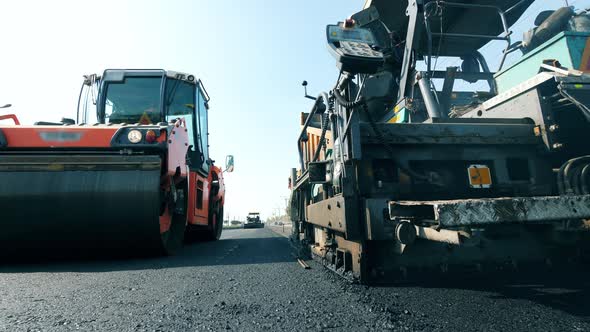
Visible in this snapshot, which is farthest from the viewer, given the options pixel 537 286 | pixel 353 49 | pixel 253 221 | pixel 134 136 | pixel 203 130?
pixel 253 221

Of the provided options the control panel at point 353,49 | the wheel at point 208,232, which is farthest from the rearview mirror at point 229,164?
the control panel at point 353,49

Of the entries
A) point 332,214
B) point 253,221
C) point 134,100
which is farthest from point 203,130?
point 253,221

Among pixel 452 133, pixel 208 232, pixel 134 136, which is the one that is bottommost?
Answer: pixel 208 232

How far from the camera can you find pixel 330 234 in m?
3.11

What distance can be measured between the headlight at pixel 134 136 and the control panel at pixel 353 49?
243 centimetres

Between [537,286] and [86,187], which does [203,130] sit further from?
[537,286]

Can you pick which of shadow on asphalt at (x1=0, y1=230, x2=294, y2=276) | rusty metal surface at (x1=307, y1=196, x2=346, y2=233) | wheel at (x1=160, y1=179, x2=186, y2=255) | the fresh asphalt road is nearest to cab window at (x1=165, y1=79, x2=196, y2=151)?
wheel at (x1=160, y1=179, x2=186, y2=255)

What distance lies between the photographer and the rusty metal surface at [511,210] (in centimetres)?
148

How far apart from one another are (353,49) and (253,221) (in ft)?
96.1

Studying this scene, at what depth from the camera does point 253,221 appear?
30.7 m

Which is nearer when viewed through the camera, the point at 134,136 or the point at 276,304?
the point at 276,304

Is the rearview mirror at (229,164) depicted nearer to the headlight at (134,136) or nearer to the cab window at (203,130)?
the cab window at (203,130)

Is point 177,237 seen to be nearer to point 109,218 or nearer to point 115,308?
point 109,218

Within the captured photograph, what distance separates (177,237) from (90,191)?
4.62 ft
